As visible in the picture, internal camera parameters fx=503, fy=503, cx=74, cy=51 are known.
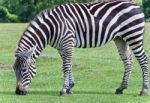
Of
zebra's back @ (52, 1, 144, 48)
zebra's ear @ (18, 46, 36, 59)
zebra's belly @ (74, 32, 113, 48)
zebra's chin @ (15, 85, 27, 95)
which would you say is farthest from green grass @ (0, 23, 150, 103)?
zebra's back @ (52, 1, 144, 48)

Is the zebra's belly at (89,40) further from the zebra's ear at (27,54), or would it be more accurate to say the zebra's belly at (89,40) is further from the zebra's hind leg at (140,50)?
the zebra's ear at (27,54)

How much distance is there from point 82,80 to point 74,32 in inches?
158

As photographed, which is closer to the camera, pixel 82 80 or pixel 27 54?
pixel 27 54

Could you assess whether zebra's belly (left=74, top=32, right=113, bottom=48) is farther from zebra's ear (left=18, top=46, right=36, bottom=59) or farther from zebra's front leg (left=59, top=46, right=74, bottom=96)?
zebra's ear (left=18, top=46, right=36, bottom=59)

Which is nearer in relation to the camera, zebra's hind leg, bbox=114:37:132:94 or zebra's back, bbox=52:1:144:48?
zebra's back, bbox=52:1:144:48

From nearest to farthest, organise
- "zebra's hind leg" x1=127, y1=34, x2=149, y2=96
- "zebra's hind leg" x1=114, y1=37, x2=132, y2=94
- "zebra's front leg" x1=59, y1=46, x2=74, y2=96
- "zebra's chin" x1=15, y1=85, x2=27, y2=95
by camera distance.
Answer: "zebra's chin" x1=15, y1=85, x2=27, y2=95
"zebra's front leg" x1=59, y1=46, x2=74, y2=96
"zebra's hind leg" x1=127, y1=34, x2=149, y2=96
"zebra's hind leg" x1=114, y1=37, x2=132, y2=94

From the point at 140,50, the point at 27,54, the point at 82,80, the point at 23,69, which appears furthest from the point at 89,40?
the point at 82,80

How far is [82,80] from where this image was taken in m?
16.3

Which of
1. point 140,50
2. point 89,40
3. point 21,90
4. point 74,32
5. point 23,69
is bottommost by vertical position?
point 21,90

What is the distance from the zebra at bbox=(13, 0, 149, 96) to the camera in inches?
485

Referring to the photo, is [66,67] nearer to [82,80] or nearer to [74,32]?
[74,32]

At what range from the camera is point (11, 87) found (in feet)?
47.7

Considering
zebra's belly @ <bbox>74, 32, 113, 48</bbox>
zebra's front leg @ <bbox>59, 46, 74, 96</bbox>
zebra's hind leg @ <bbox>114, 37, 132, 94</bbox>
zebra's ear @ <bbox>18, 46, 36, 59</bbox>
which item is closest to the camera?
zebra's ear @ <bbox>18, 46, 36, 59</bbox>

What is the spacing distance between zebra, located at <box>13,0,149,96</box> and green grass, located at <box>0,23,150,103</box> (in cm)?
48
